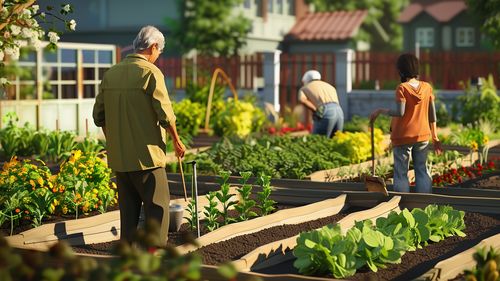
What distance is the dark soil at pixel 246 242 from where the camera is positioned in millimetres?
8426

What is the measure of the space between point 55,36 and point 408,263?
3.56 meters

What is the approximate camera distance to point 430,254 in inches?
345

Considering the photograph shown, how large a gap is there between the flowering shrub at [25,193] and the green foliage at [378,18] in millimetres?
40823

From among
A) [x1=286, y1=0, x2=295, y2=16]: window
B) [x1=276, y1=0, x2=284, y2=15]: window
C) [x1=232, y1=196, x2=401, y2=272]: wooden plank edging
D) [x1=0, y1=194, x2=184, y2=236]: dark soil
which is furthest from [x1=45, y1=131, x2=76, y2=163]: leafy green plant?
[x1=286, y1=0, x2=295, y2=16]: window

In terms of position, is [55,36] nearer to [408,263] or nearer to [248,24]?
[408,263]

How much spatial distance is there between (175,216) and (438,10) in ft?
166

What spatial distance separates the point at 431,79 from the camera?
97.4 feet

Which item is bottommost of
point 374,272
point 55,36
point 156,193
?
point 374,272

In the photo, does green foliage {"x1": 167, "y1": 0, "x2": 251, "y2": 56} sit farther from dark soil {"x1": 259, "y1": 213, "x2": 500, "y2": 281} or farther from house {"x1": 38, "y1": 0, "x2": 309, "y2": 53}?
dark soil {"x1": 259, "y1": 213, "x2": 500, "y2": 281}

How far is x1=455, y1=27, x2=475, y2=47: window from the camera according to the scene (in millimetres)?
57688

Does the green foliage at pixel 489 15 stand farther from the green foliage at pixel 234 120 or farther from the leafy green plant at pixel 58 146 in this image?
the leafy green plant at pixel 58 146

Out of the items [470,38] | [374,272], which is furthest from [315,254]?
[470,38]

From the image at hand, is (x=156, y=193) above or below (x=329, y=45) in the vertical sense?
below

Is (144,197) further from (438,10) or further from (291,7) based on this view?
(438,10)
